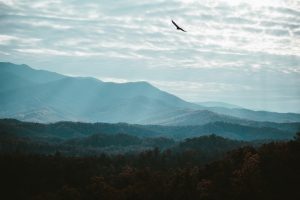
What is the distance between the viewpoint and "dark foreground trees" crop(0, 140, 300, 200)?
123438 mm

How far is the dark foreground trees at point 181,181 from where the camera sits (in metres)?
123

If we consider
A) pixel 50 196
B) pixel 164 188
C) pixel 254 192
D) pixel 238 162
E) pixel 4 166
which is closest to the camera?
pixel 254 192

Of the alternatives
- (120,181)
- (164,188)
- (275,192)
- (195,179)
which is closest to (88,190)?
(120,181)

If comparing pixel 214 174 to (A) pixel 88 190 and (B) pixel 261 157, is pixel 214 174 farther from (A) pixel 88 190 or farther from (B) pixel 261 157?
(A) pixel 88 190

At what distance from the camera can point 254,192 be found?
390 feet

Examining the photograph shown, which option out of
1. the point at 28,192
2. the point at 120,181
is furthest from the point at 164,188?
the point at 28,192

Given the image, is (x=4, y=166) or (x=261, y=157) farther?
(x=4, y=166)

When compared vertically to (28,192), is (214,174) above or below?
above

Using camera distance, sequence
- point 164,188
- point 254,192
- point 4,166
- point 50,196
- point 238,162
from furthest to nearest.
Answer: point 4,166 < point 238,162 < point 164,188 < point 50,196 < point 254,192

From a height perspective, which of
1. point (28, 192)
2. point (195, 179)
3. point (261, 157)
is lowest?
point (28, 192)

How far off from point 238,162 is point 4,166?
101832 mm

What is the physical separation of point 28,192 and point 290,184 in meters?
101

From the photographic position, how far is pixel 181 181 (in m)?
148

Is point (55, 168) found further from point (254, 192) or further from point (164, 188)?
point (254, 192)
